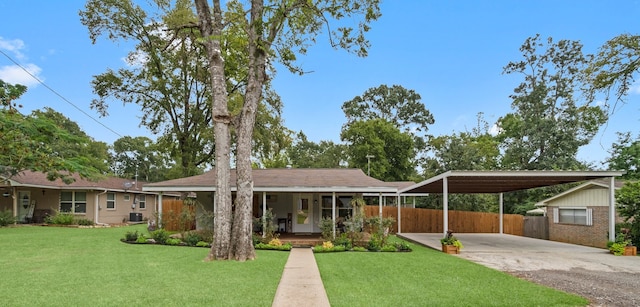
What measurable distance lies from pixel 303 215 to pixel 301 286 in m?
10.1

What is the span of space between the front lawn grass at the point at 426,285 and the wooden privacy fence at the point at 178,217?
253 inches

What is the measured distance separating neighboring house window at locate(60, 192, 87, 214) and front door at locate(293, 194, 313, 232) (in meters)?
13.4

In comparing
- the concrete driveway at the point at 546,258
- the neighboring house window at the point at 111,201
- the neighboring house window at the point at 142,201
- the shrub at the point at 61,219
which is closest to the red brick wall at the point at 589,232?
the concrete driveway at the point at 546,258

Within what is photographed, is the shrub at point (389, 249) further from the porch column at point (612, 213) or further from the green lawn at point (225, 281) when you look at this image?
the porch column at point (612, 213)

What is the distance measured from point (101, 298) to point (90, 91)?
833 inches

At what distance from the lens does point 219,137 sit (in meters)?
10.7

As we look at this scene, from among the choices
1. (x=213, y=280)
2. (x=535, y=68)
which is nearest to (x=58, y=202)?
(x=213, y=280)

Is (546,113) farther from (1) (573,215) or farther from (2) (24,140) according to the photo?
(2) (24,140)

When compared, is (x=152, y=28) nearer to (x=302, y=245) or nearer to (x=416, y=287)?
(x=302, y=245)

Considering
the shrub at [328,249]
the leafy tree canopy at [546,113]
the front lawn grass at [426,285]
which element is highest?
the leafy tree canopy at [546,113]

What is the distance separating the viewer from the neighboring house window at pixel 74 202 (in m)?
22.2

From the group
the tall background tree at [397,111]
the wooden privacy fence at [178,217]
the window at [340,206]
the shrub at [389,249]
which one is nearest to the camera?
the shrub at [389,249]

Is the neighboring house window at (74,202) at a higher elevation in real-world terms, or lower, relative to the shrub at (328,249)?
higher

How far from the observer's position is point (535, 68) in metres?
29.0
